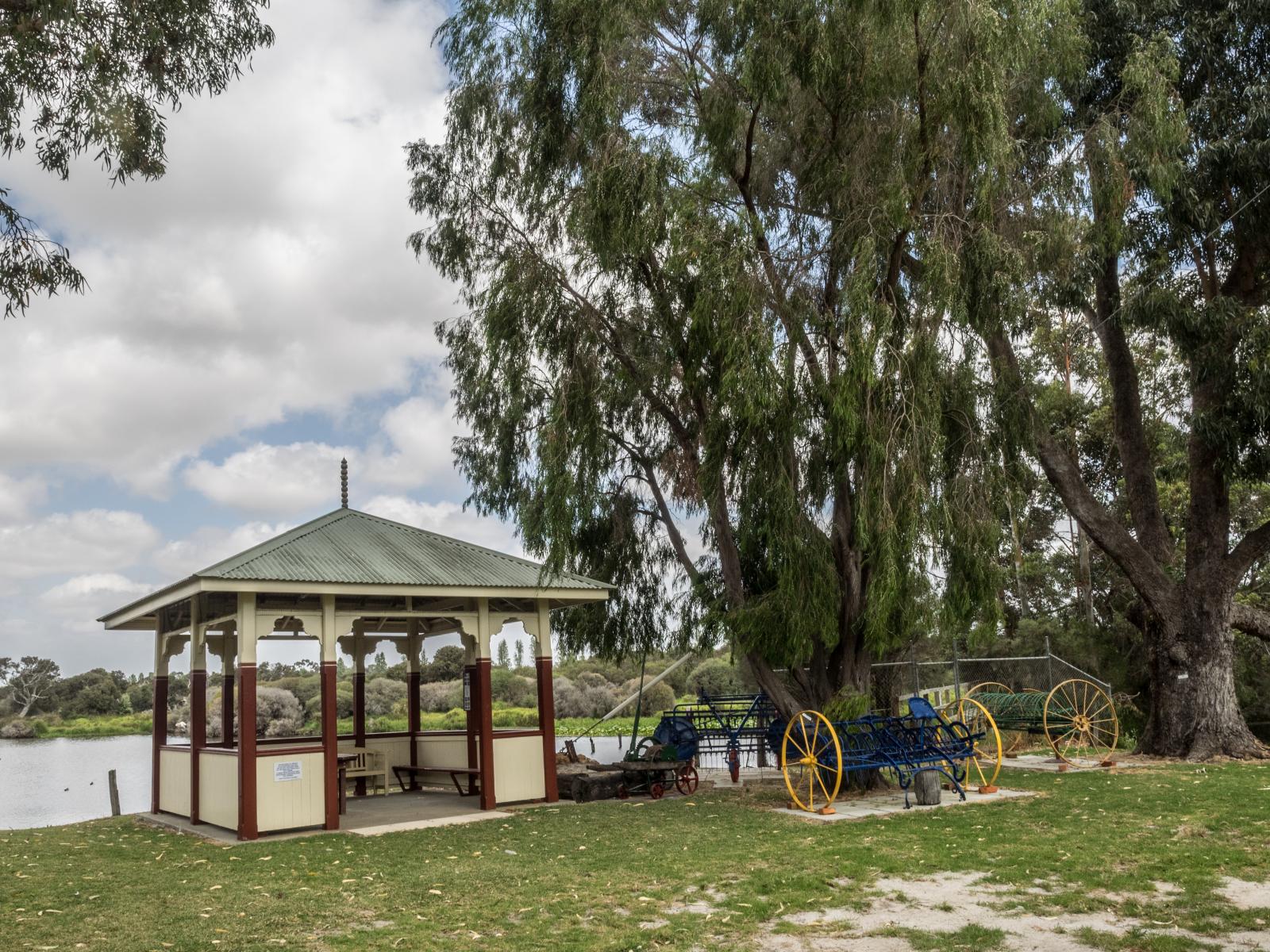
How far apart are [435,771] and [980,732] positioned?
7598 mm

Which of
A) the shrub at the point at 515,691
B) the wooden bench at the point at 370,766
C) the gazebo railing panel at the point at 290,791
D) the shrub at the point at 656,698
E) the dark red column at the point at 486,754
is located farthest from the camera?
the shrub at the point at 515,691

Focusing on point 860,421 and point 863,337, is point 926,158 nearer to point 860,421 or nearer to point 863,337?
point 863,337

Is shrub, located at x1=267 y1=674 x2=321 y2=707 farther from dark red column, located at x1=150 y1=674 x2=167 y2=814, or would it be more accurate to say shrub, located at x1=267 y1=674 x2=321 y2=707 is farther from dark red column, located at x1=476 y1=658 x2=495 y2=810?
dark red column, located at x1=476 y1=658 x2=495 y2=810

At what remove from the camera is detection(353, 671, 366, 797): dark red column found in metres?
14.8

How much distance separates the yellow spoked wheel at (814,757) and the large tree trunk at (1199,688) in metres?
6.66

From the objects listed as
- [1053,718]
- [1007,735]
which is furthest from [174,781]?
[1007,735]

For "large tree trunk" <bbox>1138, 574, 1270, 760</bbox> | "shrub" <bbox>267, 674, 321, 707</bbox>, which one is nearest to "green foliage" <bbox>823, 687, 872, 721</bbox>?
"large tree trunk" <bbox>1138, 574, 1270, 760</bbox>

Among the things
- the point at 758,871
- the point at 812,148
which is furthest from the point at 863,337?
the point at 758,871

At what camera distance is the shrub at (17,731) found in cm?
3953

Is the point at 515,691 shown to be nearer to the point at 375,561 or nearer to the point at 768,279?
the point at 375,561

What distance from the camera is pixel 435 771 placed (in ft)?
46.7

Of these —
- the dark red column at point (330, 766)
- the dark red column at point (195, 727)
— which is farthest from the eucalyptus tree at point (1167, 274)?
the dark red column at point (195, 727)

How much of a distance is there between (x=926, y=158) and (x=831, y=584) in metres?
5.17

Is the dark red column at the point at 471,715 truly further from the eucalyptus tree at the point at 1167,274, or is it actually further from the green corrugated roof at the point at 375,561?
the eucalyptus tree at the point at 1167,274
